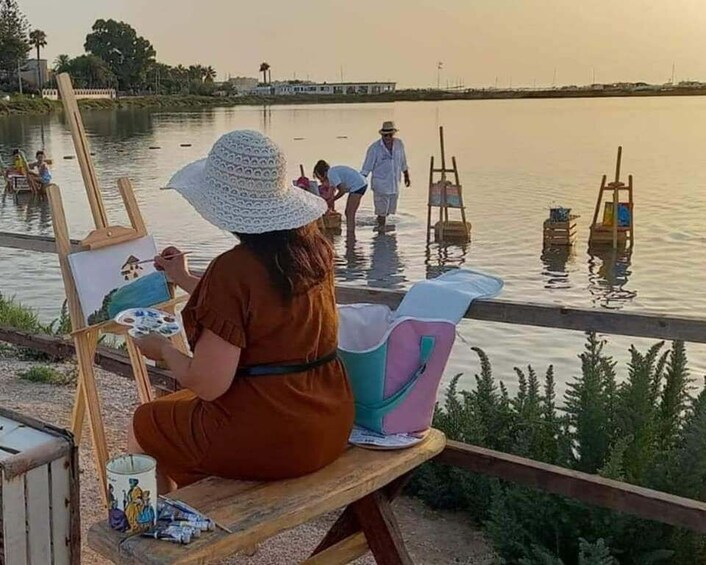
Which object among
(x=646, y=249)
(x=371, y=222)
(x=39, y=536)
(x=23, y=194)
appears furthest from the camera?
(x=23, y=194)

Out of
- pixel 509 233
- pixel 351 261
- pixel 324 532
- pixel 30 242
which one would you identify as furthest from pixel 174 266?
pixel 509 233

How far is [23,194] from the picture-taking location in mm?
22750

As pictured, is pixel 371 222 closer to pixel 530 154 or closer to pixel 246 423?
pixel 246 423

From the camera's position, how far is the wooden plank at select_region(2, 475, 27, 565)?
2.41 m

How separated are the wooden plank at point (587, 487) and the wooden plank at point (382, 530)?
381mm

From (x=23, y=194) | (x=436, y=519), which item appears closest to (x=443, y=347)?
(x=436, y=519)

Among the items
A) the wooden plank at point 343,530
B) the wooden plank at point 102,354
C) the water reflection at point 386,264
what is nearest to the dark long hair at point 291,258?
the wooden plank at point 343,530

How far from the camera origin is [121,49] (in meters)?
127

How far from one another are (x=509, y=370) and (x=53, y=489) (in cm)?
597

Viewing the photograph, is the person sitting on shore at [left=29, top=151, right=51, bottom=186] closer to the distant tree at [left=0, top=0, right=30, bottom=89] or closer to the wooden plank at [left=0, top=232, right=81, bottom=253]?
the wooden plank at [left=0, top=232, right=81, bottom=253]

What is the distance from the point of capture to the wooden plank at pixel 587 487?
290 centimetres

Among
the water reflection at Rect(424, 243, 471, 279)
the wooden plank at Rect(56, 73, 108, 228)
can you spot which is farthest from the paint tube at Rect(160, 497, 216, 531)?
the water reflection at Rect(424, 243, 471, 279)

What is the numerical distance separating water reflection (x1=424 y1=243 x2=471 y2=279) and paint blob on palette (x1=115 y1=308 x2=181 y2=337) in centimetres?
990

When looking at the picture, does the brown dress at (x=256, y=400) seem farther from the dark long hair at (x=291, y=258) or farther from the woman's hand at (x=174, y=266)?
the woman's hand at (x=174, y=266)
